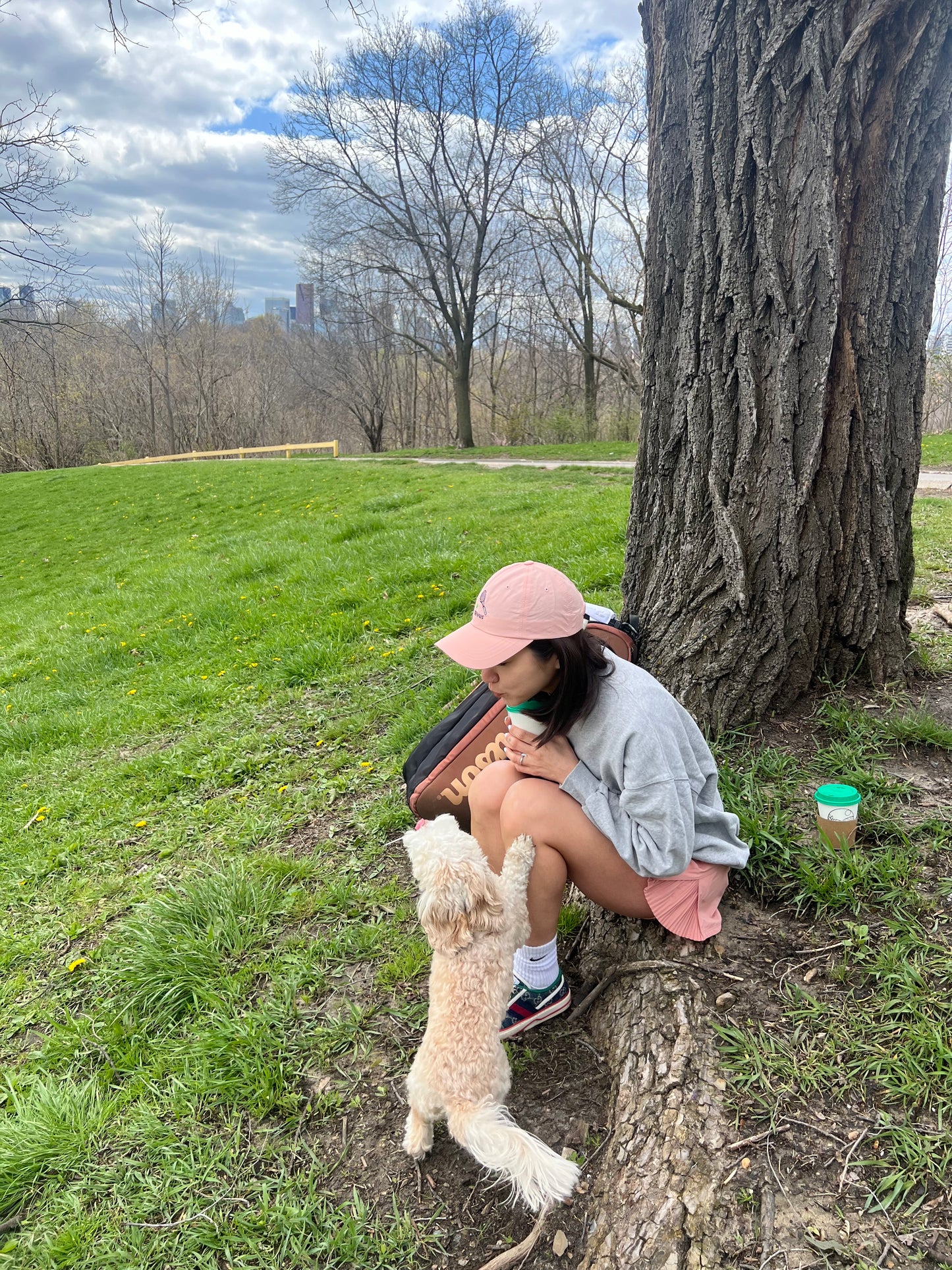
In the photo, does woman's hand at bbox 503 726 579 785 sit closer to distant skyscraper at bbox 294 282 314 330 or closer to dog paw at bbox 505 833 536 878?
dog paw at bbox 505 833 536 878

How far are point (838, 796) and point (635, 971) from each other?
2.44 feet

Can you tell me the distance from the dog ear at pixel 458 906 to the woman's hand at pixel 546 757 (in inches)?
12.8

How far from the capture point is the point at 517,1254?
1.58m

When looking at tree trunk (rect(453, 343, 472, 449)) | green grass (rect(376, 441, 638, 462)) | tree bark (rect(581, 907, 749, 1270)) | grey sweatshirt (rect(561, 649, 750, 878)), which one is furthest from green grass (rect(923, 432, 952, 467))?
tree trunk (rect(453, 343, 472, 449))

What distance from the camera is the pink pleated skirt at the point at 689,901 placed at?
1.91 m

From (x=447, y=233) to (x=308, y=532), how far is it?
60.5 ft

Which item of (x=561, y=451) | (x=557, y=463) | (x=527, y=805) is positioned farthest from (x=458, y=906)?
(x=561, y=451)

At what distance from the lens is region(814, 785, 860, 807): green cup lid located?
1.96 m

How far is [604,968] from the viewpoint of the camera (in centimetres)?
217

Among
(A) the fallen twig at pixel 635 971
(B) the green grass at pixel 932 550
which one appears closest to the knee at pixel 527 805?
(A) the fallen twig at pixel 635 971

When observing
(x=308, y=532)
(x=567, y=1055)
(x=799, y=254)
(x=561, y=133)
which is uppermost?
(x=561, y=133)

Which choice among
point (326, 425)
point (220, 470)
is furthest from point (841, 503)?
point (326, 425)

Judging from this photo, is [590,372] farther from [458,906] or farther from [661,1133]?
[661,1133]

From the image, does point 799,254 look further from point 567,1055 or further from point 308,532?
point 308,532
